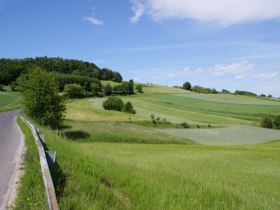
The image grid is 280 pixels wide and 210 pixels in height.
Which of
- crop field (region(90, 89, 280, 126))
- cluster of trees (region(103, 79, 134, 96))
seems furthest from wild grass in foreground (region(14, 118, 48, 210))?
cluster of trees (region(103, 79, 134, 96))

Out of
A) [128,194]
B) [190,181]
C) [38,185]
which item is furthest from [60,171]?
[190,181]

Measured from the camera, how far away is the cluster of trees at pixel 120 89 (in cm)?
14150

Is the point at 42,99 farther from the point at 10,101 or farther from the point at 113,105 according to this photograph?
the point at 10,101

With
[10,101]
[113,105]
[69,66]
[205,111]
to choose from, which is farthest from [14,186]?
[69,66]

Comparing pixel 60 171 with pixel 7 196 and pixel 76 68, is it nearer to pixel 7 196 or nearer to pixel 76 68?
pixel 7 196

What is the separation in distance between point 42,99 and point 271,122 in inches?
2361

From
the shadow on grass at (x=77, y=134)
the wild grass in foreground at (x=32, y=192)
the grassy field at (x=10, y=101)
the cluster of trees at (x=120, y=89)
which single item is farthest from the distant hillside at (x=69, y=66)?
the wild grass in foreground at (x=32, y=192)

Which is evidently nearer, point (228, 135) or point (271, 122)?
point (228, 135)

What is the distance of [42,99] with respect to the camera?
49469mm

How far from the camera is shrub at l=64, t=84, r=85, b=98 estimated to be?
128250 mm

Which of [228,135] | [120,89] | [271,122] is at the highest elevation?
[120,89]

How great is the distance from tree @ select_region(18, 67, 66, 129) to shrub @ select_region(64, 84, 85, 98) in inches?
3053

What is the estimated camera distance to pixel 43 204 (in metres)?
6.54

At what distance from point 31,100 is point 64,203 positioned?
44.9 metres
